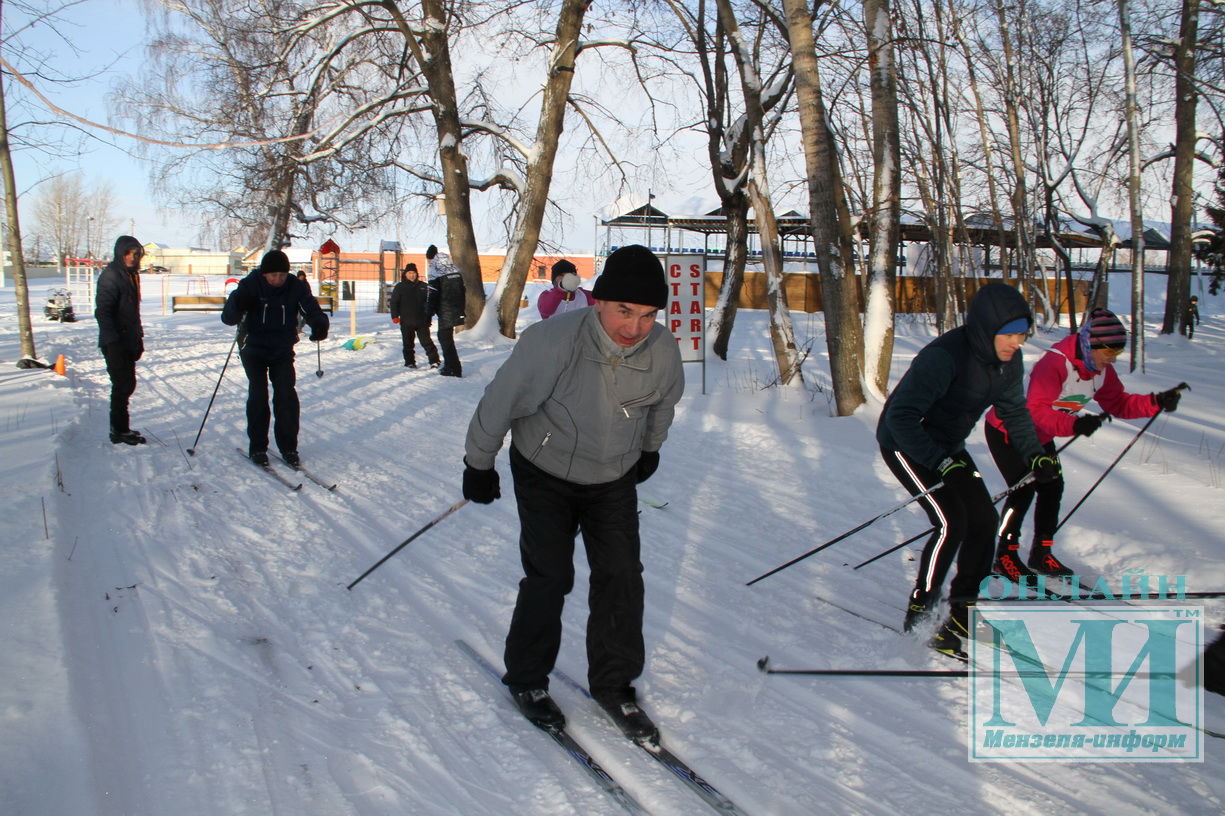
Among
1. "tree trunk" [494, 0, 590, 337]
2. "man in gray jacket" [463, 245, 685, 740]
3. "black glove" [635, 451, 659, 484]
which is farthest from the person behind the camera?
"tree trunk" [494, 0, 590, 337]

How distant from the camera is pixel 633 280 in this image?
9.66 ft

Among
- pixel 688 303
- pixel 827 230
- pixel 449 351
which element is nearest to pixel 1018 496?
pixel 827 230

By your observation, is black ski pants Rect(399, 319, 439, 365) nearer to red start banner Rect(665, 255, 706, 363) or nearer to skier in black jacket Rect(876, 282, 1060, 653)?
red start banner Rect(665, 255, 706, 363)

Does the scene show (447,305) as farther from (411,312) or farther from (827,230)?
(827,230)

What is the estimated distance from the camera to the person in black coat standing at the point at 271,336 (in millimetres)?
6789

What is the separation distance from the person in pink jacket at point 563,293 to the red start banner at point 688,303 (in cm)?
217

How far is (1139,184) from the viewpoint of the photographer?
47.0ft

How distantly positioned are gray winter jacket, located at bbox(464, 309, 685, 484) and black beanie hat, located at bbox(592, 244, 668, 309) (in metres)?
0.17

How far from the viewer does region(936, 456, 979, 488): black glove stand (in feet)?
12.7

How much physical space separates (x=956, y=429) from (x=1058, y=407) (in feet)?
Answer: 4.31

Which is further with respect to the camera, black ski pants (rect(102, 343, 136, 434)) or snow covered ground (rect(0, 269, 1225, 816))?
black ski pants (rect(102, 343, 136, 434))

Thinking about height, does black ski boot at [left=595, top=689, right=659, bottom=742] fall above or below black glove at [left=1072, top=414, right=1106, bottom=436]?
below

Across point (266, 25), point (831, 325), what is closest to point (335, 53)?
point (266, 25)

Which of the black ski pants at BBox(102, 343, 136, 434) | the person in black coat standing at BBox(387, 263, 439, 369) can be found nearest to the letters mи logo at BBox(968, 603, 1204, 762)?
the black ski pants at BBox(102, 343, 136, 434)
